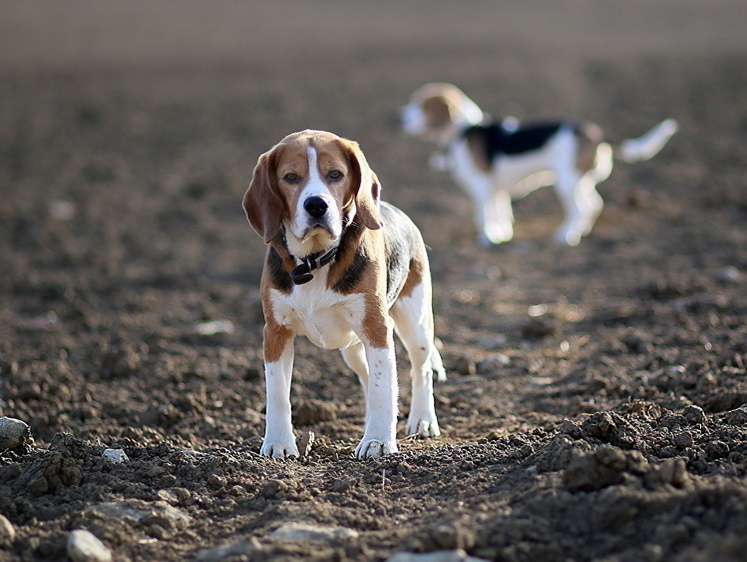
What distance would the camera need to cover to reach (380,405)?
537 centimetres

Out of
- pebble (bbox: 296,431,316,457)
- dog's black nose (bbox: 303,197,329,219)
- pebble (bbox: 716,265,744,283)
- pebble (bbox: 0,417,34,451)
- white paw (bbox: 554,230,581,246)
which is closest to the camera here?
dog's black nose (bbox: 303,197,329,219)

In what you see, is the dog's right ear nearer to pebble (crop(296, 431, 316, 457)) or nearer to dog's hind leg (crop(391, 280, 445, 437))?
dog's hind leg (crop(391, 280, 445, 437))

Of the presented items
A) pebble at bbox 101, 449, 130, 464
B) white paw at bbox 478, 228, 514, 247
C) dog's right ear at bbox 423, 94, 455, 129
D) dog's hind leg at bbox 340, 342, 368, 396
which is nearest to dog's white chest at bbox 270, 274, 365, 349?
dog's hind leg at bbox 340, 342, 368, 396

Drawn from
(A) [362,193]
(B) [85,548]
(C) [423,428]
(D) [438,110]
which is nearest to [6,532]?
(B) [85,548]

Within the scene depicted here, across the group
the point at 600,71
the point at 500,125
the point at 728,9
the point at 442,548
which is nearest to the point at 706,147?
the point at 500,125

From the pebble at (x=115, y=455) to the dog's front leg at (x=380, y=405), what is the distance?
3.87 feet

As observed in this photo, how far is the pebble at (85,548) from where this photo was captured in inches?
158

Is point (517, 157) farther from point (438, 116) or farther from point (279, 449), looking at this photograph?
point (279, 449)

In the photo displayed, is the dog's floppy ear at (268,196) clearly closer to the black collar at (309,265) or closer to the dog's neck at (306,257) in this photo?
the dog's neck at (306,257)

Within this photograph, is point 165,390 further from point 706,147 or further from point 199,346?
point 706,147

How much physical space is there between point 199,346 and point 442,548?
5.06 meters

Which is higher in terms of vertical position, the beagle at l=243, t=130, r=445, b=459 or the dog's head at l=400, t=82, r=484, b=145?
the dog's head at l=400, t=82, r=484, b=145

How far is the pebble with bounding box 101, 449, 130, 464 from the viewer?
17.1ft

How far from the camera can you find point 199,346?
338 inches
